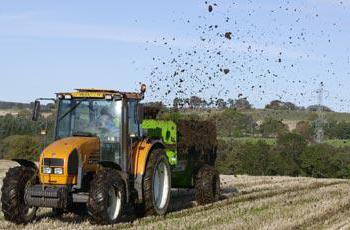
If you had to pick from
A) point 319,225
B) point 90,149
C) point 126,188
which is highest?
point 90,149

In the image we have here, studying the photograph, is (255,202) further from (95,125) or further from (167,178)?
(95,125)

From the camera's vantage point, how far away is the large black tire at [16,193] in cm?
901

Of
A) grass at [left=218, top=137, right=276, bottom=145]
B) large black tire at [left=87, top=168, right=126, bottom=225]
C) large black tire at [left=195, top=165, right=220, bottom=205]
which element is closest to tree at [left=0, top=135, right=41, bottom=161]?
grass at [left=218, top=137, right=276, bottom=145]

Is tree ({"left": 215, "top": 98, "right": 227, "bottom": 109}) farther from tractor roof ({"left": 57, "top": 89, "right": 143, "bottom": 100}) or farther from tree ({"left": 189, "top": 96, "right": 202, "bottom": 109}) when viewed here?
tractor roof ({"left": 57, "top": 89, "right": 143, "bottom": 100})

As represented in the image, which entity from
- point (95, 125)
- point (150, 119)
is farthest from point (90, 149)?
point (150, 119)

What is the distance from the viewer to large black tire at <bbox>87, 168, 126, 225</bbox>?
8.73 meters

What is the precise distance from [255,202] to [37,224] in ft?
16.9

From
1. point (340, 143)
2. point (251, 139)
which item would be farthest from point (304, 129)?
point (251, 139)

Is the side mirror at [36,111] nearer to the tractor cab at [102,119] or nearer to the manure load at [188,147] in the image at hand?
the tractor cab at [102,119]

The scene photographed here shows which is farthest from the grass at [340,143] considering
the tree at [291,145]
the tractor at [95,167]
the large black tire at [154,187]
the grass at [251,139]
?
the tractor at [95,167]

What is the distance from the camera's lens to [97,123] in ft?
31.9

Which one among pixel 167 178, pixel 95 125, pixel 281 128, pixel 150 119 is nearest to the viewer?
pixel 95 125

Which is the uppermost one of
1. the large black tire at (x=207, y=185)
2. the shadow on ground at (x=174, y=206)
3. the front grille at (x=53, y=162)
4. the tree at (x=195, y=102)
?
the tree at (x=195, y=102)

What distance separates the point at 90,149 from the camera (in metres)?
9.38
